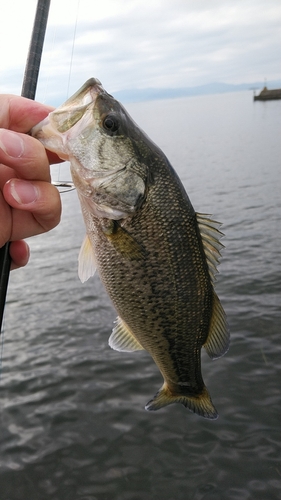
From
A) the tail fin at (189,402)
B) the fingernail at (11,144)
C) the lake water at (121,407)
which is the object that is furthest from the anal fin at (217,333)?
the lake water at (121,407)

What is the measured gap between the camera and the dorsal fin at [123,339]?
2678mm

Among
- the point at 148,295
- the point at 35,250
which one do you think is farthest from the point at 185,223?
the point at 35,250

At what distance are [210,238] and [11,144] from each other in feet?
3.91

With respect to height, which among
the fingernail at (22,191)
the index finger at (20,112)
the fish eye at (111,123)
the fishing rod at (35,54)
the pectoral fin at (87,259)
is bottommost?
the pectoral fin at (87,259)

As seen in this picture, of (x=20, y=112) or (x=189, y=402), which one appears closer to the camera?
(x=20, y=112)

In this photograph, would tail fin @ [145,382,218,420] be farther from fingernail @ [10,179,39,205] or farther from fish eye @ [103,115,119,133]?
fish eye @ [103,115,119,133]

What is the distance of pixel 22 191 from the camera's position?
2107 millimetres

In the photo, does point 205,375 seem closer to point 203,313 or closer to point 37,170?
point 203,313

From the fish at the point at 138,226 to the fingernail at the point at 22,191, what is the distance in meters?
0.26

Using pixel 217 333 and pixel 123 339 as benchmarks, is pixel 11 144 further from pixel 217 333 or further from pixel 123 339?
pixel 217 333

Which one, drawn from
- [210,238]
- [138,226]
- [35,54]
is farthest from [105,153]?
[35,54]

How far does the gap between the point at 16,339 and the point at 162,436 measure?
178 inches

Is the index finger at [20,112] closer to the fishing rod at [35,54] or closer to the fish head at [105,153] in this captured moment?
the fish head at [105,153]

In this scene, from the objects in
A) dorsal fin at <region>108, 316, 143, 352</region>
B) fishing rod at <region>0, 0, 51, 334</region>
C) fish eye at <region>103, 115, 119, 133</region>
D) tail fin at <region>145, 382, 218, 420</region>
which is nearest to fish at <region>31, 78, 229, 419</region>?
fish eye at <region>103, 115, 119, 133</region>
